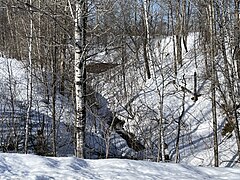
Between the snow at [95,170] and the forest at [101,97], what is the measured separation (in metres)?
2.50

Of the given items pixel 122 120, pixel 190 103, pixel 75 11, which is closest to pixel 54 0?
pixel 75 11

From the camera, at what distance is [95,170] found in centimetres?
424

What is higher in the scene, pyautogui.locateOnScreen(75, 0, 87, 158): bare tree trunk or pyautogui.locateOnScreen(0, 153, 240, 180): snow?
pyautogui.locateOnScreen(75, 0, 87, 158): bare tree trunk

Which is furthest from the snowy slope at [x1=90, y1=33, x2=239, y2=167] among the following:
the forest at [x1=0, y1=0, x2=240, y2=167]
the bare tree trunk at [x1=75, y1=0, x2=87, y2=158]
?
the bare tree trunk at [x1=75, y1=0, x2=87, y2=158]

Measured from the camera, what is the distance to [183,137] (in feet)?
41.3

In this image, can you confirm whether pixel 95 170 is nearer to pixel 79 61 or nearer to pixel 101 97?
pixel 79 61

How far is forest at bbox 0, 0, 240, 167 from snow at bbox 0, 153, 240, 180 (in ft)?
8.22

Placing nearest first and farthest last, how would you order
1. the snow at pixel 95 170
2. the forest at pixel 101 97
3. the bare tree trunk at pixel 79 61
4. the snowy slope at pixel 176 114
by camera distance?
the snow at pixel 95 170
the bare tree trunk at pixel 79 61
the forest at pixel 101 97
the snowy slope at pixel 176 114

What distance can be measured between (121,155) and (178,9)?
35.8 ft

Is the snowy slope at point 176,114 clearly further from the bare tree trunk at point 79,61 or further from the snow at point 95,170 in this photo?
the snow at point 95,170

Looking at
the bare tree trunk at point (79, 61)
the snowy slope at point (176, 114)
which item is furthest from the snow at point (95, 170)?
the snowy slope at point (176, 114)

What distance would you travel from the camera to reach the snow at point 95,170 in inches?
157

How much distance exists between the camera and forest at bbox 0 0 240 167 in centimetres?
744

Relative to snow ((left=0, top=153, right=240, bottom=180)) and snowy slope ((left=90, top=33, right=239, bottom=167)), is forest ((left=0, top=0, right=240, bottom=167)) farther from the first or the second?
snow ((left=0, top=153, right=240, bottom=180))
